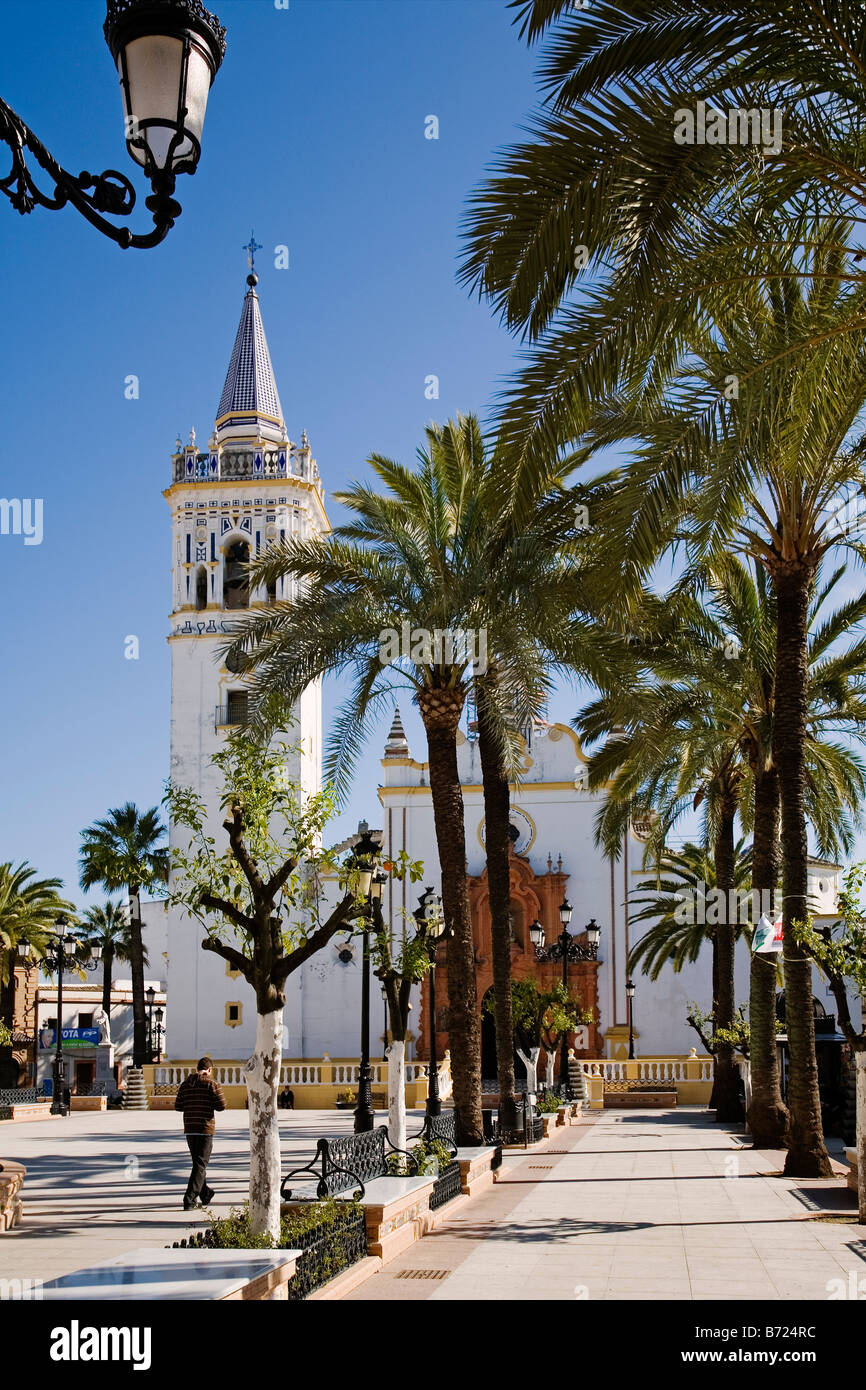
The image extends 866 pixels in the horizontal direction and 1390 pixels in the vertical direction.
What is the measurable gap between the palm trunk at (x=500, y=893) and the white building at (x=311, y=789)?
19.7m

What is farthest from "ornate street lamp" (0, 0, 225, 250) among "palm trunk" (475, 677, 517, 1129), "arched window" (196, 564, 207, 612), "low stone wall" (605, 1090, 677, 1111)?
"arched window" (196, 564, 207, 612)

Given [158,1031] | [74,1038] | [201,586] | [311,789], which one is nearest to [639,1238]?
[311,789]

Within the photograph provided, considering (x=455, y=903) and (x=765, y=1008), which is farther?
(x=765, y=1008)

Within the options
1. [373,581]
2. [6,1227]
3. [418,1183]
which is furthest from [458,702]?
[6,1227]

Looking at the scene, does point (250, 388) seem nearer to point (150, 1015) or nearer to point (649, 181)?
point (150, 1015)

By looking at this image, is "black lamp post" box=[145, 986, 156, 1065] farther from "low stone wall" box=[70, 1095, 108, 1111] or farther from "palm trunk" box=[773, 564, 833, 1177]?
"palm trunk" box=[773, 564, 833, 1177]

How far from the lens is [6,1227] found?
13.7 m

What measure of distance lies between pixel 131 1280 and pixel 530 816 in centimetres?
3767

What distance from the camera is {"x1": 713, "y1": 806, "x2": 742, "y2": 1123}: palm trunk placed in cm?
2784

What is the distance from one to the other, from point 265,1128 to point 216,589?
3653 centimetres

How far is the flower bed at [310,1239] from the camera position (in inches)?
352

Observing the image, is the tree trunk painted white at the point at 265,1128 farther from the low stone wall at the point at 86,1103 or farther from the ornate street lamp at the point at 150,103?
the low stone wall at the point at 86,1103

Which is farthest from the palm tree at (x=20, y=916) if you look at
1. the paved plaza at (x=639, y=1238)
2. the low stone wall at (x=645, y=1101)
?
the paved plaza at (x=639, y=1238)

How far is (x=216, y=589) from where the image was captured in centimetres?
4488
